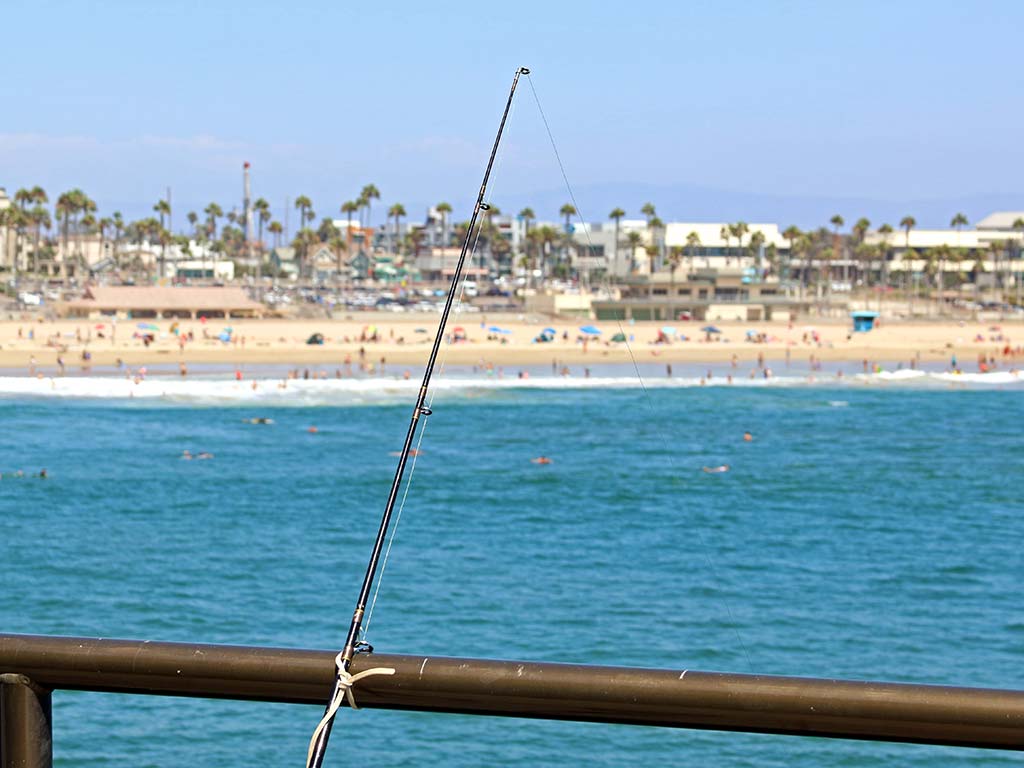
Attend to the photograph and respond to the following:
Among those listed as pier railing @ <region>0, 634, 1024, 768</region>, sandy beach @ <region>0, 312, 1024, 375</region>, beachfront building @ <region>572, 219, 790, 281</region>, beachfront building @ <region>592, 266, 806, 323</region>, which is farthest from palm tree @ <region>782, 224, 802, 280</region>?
pier railing @ <region>0, 634, 1024, 768</region>

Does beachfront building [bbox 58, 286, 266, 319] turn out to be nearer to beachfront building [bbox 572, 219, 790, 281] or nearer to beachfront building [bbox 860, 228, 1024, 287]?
beachfront building [bbox 572, 219, 790, 281]

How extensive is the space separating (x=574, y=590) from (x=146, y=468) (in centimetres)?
2404

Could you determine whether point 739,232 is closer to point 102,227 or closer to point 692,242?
point 692,242

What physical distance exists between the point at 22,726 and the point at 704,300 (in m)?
120

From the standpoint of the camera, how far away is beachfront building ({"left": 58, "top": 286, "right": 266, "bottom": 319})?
107 metres

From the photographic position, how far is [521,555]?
105ft

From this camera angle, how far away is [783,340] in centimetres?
10162

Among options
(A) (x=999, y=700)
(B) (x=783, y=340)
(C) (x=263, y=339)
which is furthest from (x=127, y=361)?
(A) (x=999, y=700)

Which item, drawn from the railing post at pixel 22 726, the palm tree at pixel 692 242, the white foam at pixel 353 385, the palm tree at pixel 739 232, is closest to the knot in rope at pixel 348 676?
the railing post at pixel 22 726

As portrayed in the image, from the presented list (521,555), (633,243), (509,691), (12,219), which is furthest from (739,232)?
(509,691)

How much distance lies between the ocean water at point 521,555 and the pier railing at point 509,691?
241 inches

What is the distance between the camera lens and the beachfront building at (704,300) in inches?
→ 4582

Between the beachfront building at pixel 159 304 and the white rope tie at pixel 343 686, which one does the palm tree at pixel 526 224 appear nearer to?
the beachfront building at pixel 159 304

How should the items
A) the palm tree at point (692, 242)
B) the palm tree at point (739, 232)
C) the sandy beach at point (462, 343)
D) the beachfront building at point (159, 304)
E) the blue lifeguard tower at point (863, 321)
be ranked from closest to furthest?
the sandy beach at point (462, 343), the beachfront building at point (159, 304), the blue lifeguard tower at point (863, 321), the palm tree at point (692, 242), the palm tree at point (739, 232)
